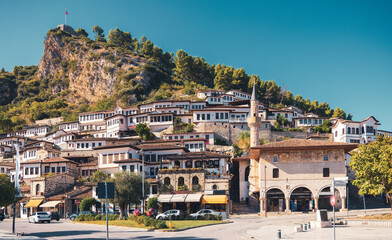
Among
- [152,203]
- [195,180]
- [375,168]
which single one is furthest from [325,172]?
[152,203]

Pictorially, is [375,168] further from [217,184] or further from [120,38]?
[120,38]

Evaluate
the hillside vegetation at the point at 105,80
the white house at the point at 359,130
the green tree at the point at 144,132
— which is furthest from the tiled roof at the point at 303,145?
the hillside vegetation at the point at 105,80

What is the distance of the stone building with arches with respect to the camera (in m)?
49.0

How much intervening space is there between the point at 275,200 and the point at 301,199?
3.23m

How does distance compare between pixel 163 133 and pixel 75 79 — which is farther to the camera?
pixel 75 79

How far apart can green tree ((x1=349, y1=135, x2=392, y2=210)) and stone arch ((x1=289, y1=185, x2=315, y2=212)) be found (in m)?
11.4

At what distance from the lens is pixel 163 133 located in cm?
7875

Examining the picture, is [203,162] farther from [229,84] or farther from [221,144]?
[229,84]

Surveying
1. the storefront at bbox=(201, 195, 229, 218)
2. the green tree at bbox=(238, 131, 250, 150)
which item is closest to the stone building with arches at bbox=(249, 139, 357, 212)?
the storefront at bbox=(201, 195, 229, 218)

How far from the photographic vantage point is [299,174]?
49.6 m

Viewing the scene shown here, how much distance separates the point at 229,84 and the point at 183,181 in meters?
72.9

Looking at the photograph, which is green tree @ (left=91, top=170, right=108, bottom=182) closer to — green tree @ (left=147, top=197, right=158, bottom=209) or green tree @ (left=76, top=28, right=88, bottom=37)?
green tree @ (left=147, top=197, right=158, bottom=209)

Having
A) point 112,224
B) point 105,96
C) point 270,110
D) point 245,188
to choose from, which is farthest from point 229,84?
point 112,224

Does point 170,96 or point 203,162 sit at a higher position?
point 170,96
